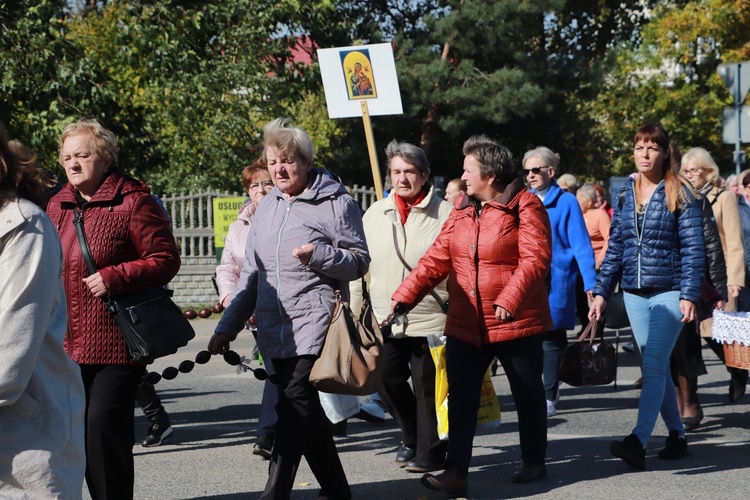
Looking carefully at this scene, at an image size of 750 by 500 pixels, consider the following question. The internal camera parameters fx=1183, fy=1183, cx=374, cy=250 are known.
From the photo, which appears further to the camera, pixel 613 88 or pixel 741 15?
pixel 613 88

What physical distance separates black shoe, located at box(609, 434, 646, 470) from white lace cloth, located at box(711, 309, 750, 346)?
78cm

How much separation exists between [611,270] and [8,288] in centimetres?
413

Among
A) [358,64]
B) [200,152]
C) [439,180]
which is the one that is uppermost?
[358,64]

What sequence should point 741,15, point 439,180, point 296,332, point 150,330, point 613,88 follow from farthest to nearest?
point 613,88, point 741,15, point 439,180, point 296,332, point 150,330

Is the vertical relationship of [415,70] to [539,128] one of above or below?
above

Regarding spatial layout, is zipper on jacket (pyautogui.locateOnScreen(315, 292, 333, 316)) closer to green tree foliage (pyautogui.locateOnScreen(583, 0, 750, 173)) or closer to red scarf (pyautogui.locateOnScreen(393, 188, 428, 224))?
red scarf (pyautogui.locateOnScreen(393, 188, 428, 224))

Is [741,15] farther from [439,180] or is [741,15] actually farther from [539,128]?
[439,180]

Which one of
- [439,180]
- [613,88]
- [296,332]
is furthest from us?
[613,88]

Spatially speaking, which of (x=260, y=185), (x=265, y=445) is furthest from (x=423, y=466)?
(x=260, y=185)

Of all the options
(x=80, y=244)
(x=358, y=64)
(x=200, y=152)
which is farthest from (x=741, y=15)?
(x=80, y=244)

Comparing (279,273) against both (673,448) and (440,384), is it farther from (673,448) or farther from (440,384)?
(673,448)

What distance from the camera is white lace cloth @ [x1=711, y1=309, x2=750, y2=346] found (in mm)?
6512

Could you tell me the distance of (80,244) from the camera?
488 centimetres

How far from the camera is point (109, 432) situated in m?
4.83
